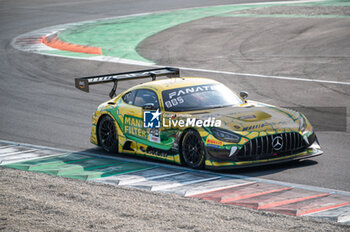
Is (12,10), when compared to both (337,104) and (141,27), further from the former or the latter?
(337,104)

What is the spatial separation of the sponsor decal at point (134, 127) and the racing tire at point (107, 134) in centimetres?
41

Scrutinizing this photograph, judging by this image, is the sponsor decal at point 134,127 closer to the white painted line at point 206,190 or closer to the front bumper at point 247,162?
the front bumper at point 247,162

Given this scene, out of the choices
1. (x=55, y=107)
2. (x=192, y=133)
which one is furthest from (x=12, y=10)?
(x=192, y=133)

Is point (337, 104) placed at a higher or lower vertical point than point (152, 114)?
lower

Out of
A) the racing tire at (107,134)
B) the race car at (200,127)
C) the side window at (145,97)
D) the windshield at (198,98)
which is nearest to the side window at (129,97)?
the race car at (200,127)

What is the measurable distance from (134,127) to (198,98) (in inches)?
51.7

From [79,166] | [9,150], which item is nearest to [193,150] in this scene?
[79,166]

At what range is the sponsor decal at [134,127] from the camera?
10.9 metres

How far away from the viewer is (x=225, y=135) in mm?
9523

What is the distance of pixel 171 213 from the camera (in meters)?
7.45

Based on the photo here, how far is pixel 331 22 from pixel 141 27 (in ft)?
30.4

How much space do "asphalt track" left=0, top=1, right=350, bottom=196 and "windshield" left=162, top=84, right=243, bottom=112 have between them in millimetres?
1480

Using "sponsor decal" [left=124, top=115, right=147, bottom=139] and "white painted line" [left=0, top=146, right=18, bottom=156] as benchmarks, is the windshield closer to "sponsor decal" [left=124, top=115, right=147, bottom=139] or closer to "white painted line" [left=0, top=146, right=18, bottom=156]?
"sponsor decal" [left=124, top=115, right=147, bottom=139]

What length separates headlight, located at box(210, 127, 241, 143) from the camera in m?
9.45
